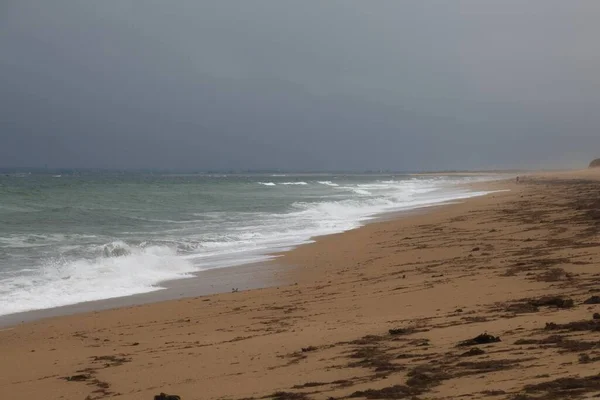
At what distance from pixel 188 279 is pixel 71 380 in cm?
749

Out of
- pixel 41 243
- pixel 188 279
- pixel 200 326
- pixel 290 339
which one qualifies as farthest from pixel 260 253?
pixel 290 339

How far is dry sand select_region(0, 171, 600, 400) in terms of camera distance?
5.33 m

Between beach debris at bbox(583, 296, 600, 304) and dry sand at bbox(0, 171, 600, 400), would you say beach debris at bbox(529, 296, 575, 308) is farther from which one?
beach debris at bbox(583, 296, 600, 304)

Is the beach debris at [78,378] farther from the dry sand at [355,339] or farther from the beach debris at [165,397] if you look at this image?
the beach debris at [165,397]

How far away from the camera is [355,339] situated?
23.0 ft

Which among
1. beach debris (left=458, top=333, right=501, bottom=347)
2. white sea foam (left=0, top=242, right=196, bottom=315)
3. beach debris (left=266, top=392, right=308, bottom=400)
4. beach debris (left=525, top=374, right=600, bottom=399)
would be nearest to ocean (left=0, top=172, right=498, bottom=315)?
A: white sea foam (left=0, top=242, right=196, bottom=315)

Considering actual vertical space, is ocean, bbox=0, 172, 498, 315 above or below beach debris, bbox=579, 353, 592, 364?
below

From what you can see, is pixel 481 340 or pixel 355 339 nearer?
pixel 481 340

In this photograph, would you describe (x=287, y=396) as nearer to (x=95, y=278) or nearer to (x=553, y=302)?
(x=553, y=302)

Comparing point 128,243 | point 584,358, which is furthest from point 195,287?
point 584,358

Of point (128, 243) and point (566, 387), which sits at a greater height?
point (566, 387)

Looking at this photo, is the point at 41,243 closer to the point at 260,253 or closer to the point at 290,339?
the point at 260,253

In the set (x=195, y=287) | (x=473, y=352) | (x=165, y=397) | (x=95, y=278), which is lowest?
(x=195, y=287)

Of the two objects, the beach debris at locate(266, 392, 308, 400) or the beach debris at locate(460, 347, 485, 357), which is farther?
the beach debris at locate(460, 347, 485, 357)
